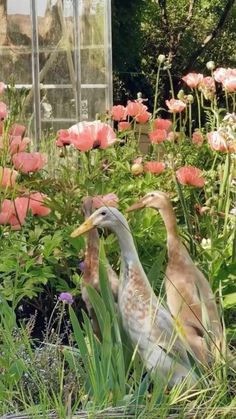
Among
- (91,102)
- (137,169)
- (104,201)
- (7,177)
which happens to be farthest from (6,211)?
(91,102)

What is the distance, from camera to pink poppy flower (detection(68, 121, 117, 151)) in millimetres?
3420

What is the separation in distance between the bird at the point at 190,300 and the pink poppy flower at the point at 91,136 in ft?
1.44

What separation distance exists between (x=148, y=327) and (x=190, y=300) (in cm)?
38

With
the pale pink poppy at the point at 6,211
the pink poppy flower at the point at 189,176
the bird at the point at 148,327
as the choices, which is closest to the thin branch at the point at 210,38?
the pink poppy flower at the point at 189,176

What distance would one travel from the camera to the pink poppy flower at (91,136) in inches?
135

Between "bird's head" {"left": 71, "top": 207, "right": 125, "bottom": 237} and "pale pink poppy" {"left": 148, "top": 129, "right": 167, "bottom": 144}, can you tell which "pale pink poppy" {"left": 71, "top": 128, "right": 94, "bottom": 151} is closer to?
"bird's head" {"left": 71, "top": 207, "right": 125, "bottom": 237}

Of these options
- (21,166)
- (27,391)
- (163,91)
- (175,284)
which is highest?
(21,166)

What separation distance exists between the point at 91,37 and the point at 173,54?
842cm

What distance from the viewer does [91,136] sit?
11.2ft

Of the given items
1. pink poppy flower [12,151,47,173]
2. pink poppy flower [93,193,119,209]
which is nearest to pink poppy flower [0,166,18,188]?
pink poppy flower [12,151,47,173]

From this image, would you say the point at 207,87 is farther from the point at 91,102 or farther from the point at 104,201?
the point at 91,102

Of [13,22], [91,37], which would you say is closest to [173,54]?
[91,37]

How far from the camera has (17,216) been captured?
3043 millimetres

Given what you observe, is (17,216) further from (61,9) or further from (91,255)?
(61,9)
